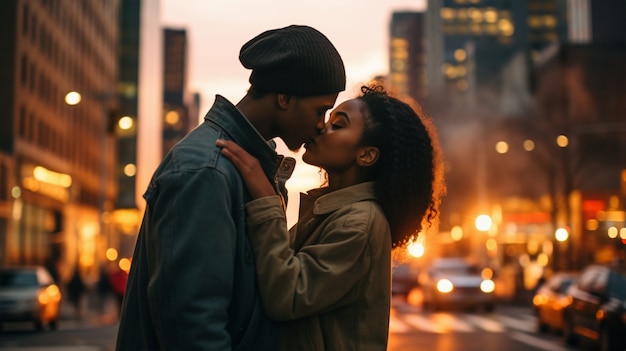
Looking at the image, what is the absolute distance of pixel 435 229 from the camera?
4.20 meters

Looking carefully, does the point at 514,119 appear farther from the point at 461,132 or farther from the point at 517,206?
the point at 517,206

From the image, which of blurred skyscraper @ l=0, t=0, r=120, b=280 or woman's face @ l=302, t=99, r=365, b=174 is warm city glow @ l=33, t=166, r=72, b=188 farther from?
woman's face @ l=302, t=99, r=365, b=174

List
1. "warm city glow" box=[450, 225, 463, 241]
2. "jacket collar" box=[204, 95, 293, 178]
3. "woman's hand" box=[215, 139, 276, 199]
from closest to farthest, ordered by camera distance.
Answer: "woman's hand" box=[215, 139, 276, 199]
"jacket collar" box=[204, 95, 293, 178]
"warm city glow" box=[450, 225, 463, 241]

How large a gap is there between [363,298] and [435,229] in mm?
799

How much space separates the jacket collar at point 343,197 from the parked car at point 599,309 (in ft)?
45.4

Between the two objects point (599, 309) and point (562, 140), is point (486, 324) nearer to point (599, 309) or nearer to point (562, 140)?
point (599, 309)

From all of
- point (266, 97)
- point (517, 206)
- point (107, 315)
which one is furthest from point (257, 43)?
point (517, 206)

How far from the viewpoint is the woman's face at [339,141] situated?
3691 mm

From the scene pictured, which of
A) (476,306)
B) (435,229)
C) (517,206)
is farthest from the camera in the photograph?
(517,206)

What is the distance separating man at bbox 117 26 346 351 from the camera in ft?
9.36

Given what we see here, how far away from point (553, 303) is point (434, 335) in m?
2.76

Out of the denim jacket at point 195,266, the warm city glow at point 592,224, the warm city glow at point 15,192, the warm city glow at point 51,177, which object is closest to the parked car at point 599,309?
the denim jacket at point 195,266

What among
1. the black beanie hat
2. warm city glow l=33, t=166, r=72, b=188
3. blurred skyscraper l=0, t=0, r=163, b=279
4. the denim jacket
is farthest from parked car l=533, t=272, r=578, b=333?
warm city glow l=33, t=166, r=72, b=188

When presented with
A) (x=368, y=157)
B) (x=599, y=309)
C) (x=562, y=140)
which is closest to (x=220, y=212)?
(x=368, y=157)
